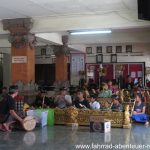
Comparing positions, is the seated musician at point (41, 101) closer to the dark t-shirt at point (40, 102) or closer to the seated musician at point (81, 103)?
the dark t-shirt at point (40, 102)

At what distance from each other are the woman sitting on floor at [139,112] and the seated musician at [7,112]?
3140 mm

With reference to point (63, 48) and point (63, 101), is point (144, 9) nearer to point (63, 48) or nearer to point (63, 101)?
point (63, 101)

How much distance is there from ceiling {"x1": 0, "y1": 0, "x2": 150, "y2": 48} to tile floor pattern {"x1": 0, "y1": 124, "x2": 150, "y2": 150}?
10.2 feet

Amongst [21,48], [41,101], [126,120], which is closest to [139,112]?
[126,120]

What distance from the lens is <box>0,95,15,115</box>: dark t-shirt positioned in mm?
7703

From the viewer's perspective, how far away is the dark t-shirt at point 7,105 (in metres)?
7.70

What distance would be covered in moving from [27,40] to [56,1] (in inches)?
104

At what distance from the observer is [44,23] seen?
10125mm

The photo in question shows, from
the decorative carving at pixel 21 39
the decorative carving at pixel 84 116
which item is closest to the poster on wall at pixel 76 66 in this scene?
the decorative carving at pixel 21 39

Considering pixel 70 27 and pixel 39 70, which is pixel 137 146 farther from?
pixel 39 70

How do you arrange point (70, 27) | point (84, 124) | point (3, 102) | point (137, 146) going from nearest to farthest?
point (137, 146) → point (3, 102) → point (84, 124) → point (70, 27)

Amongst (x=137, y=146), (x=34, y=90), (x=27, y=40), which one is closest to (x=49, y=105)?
(x=34, y=90)

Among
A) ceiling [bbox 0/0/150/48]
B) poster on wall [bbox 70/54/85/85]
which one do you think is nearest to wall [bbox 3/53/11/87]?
poster on wall [bbox 70/54/85/85]

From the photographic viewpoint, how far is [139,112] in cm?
895
